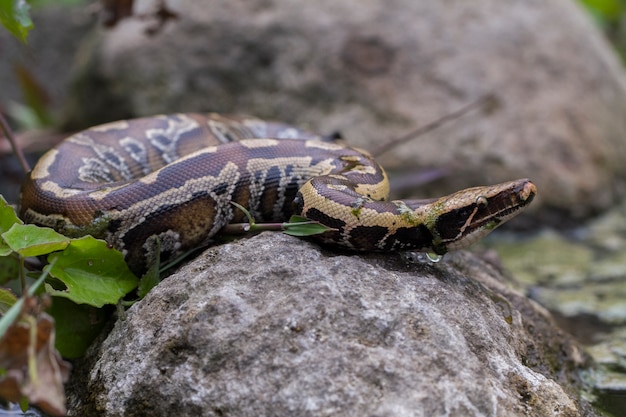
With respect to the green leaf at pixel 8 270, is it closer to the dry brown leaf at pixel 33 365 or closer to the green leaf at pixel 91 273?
the green leaf at pixel 91 273

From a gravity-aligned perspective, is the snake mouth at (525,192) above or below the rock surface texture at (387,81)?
above

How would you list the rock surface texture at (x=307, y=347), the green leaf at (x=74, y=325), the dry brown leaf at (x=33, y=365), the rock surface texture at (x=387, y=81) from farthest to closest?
the rock surface texture at (x=387, y=81) < the green leaf at (x=74, y=325) < the rock surface texture at (x=307, y=347) < the dry brown leaf at (x=33, y=365)

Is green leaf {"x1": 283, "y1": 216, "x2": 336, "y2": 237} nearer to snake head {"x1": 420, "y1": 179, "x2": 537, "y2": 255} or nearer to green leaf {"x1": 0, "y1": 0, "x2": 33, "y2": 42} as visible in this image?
snake head {"x1": 420, "y1": 179, "x2": 537, "y2": 255}

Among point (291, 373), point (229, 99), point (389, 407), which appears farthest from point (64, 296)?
point (229, 99)

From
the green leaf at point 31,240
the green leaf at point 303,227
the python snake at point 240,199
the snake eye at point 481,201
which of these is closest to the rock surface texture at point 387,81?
the python snake at point 240,199

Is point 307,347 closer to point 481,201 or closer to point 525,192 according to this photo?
point 481,201

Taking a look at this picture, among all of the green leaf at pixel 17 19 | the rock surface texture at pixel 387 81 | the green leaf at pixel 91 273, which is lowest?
the rock surface texture at pixel 387 81

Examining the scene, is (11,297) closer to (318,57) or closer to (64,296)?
(64,296)

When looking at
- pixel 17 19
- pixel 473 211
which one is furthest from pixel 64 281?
pixel 473 211

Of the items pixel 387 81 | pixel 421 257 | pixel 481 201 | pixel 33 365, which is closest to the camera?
pixel 33 365
